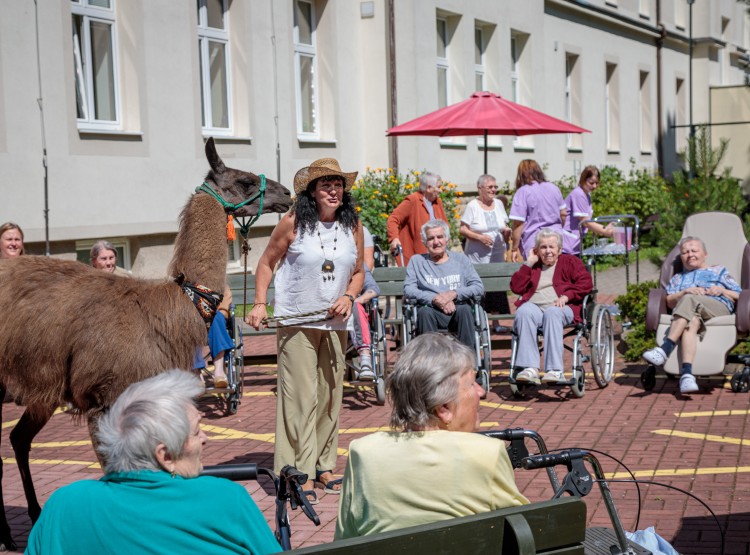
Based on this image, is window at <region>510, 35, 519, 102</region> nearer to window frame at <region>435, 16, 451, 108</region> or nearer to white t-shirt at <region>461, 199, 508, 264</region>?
window frame at <region>435, 16, 451, 108</region>

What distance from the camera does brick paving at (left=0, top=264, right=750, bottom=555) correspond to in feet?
20.1

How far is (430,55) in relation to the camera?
21078 mm

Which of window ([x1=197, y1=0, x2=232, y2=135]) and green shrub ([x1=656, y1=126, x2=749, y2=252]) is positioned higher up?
window ([x1=197, y1=0, x2=232, y2=135])

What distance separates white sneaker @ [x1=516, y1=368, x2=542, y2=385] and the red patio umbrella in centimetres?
514

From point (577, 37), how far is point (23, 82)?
18.7 metres

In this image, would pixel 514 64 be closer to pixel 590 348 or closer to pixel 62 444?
pixel 590 348

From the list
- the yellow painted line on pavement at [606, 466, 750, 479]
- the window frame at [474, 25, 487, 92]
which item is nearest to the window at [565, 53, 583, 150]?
the window frame at [474, 25, 487, 92]

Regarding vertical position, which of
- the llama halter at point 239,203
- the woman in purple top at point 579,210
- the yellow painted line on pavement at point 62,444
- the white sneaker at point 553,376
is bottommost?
the yellow painted line on pavement at point 62,444

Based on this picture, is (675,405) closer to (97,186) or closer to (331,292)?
(331,292)

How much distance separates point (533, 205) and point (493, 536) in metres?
10.4

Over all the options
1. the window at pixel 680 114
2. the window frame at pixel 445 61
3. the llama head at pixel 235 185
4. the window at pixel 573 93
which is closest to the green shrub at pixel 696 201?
the llama head at pixel 235 185

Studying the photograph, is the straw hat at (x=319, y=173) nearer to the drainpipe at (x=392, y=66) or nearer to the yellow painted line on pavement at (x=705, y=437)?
the yellow painted line on pavement at (x=705, y=437)

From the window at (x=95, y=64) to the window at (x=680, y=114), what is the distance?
2498 centimetres

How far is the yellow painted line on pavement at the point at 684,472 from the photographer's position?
277 inches
